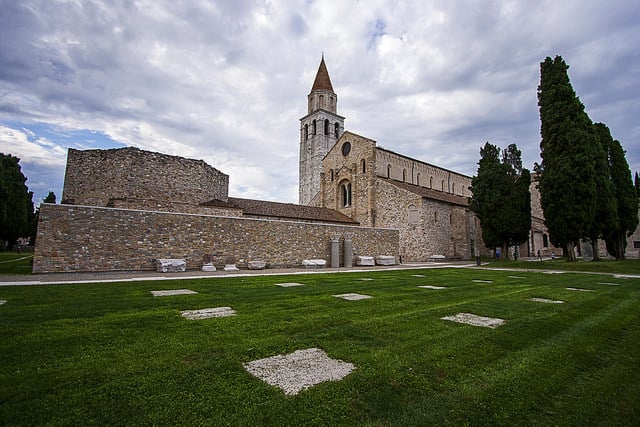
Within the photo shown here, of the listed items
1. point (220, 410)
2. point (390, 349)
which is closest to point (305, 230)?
point (390, 349)

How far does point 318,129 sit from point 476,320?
142 feet

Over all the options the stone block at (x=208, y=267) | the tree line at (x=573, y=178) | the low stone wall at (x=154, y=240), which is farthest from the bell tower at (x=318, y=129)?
the stone block at (x=208, y=267)

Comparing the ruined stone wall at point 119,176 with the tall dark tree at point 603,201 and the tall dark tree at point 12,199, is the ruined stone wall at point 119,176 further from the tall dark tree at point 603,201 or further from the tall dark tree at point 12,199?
the tall dark tree at point 603,201

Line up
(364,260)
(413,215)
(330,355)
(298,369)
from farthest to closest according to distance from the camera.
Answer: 1. (413,215)
2. (364,260)
3. (330,355)
4. (298,369)

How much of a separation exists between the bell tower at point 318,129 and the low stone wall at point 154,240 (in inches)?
1088

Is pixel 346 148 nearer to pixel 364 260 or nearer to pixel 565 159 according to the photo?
pixel 364 260

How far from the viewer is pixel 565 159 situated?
742 inches

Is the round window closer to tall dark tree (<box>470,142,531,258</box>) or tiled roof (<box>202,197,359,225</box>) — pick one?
tiled roof (<box>202,197,359,225</box>)

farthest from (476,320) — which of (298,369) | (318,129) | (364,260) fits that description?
(318,129)

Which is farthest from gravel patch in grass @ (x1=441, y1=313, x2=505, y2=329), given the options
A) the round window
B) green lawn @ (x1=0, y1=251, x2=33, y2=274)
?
the round window

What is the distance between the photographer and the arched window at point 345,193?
3303 centimetres

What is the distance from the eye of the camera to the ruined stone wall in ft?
61.7

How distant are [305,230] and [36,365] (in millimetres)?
15569

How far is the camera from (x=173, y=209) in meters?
19.0
